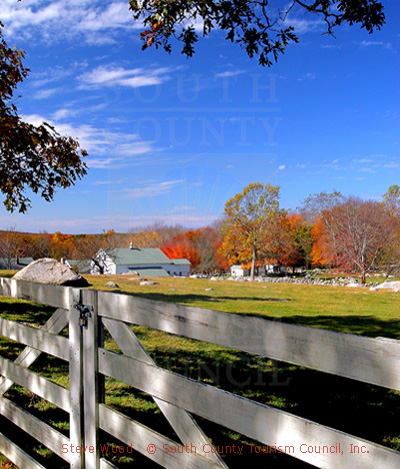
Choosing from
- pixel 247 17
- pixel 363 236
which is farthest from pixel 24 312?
pixel 363 236

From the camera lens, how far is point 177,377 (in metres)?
1.87

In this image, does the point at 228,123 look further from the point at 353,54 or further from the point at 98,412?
the point at 98,412

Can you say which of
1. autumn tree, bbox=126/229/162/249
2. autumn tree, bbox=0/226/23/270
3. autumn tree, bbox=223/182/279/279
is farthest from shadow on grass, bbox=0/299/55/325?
autumn tree, bbox=126/229/162/249

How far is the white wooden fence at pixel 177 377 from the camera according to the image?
4.26 ft

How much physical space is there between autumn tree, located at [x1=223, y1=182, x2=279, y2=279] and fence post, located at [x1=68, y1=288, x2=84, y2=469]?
57.6 feet

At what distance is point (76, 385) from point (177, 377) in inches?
33.7

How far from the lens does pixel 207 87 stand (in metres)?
7.95

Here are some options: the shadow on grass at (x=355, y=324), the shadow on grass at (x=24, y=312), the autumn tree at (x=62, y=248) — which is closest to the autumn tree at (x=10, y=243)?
the autumn tree at (x=62, y=248)

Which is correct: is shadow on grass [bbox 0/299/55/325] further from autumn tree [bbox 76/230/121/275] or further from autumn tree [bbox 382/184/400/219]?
autumn tree [bbox 382/184/400/219]

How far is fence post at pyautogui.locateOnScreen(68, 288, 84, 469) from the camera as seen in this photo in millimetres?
2342

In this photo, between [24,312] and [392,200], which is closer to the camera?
[24,312]

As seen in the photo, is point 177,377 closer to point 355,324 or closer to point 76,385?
point 76,385

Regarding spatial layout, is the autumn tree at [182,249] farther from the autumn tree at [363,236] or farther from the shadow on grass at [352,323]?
the shadow on grass at [352,323]

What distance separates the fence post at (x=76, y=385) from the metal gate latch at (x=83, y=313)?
0.03 meters
